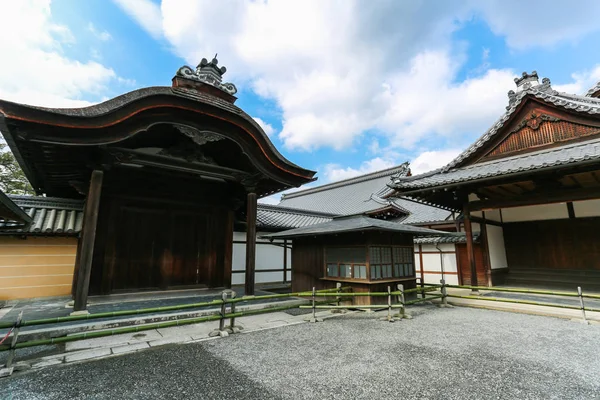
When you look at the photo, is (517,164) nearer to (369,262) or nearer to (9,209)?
(369,262)

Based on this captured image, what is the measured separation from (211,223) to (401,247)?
713cm

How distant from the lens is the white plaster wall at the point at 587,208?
33.9 ft

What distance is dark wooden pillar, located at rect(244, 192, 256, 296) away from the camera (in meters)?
8.16

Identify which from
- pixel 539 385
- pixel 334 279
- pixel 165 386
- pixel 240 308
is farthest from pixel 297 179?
pixel 539 385

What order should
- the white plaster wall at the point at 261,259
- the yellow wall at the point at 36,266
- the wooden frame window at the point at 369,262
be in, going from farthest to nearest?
1. the white plaster wall at the point at 261,259
2. the wooden frame window at the point at 369,262
3. the yellow wall at the point at 36,266

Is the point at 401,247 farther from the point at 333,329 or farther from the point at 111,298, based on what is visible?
the point at 111,298

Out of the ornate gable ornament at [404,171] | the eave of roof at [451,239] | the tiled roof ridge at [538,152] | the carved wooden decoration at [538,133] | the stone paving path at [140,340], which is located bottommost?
the stone paving path at [140,340]

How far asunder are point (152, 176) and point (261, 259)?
6.33 m

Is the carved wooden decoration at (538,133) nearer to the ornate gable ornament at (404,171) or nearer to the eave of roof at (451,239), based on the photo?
the eave of roof at (451,239)

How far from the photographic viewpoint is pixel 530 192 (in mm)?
10359

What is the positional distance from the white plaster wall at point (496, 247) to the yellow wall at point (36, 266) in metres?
16.0

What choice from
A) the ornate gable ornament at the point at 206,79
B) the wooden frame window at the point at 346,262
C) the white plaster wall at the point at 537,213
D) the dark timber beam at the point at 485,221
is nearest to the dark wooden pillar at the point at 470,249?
the dark timber beam at the point at 485,221

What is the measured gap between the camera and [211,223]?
10297 mm

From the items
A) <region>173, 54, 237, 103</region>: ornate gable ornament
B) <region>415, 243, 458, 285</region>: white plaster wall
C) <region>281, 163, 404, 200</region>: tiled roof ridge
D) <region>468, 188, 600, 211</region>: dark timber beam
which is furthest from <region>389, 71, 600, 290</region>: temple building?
<region>281, 163, 404, 200</region>: tiled roof ridge
